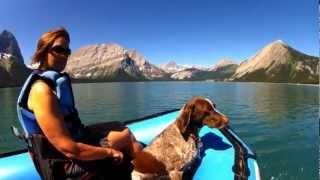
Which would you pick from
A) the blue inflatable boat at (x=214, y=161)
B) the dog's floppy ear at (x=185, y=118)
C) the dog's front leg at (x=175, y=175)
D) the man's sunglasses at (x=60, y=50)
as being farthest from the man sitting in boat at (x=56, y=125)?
the blue inflatable boat at (x=214, y=161)

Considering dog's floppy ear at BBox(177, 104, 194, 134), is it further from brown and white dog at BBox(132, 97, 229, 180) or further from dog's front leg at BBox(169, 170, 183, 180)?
dog's front leg at BBox(169, 170, 183, 180)

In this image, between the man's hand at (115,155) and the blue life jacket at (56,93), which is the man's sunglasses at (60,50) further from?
the man's hand at (115,155)

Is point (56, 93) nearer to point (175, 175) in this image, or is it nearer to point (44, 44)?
point (44, 44)

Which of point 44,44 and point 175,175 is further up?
point 44,44

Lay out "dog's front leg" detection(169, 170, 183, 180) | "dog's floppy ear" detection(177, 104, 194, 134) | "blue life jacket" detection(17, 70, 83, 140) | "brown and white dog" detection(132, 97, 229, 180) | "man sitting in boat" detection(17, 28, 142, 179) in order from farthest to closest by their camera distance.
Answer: "dog's floppy ear" detection(177, 104, 194, 134) < "dog's front leg" detection(169, 170, 183, 180) < "brown and white dog" detection(132, 97, 229, 180) < "blue life jacket" detection(17, 70, 83, 140) < "man sitting in boat" detection(17, 28, 142, 179)

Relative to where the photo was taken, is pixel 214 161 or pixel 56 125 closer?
pixel 56 125

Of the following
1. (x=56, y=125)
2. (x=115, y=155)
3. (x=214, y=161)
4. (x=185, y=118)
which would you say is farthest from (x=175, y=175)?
(x=56, y=125)

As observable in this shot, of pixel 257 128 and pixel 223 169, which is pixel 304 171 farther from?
pixel 257 128

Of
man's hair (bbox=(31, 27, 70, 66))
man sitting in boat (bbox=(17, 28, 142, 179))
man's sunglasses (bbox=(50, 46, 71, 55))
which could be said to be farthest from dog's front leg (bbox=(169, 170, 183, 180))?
man's hair (bbox=(31, 27, 70, 66))
